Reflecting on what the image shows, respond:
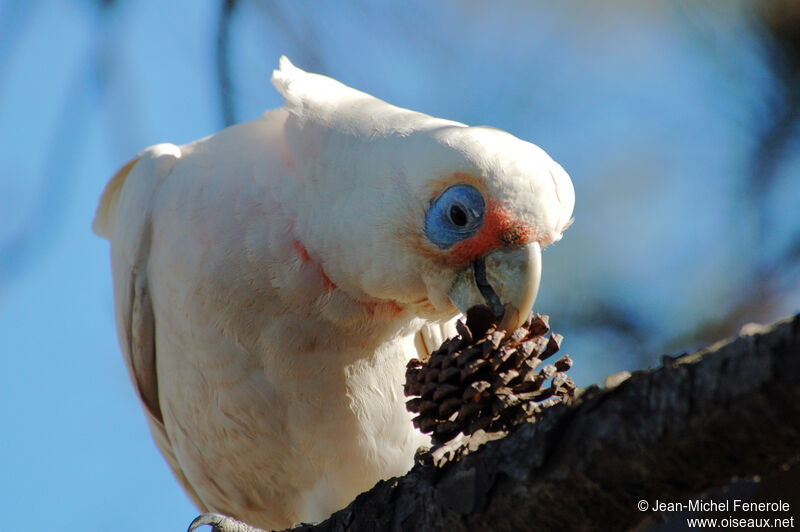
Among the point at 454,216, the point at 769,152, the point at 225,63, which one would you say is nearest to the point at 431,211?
the point at 454,216

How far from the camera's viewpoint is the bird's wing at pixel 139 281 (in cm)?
249

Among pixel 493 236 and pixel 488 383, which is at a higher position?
Answer: pixel 493 236

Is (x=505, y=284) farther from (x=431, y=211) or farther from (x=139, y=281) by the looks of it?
(x=139, y=281)

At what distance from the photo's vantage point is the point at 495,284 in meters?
1.78

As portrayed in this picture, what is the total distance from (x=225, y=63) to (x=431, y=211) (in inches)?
54.3

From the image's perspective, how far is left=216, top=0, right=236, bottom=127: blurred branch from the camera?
9.26 feet

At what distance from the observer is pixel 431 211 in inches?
70.6

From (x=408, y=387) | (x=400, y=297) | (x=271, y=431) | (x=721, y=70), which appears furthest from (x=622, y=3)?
(x=271, y=431)

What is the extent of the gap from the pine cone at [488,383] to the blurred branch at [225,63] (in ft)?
5.14

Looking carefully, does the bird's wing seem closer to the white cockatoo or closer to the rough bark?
the white cockatoo

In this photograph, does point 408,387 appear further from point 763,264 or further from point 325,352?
point 763,264

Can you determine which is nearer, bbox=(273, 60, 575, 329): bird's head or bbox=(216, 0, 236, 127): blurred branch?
bbox=(273, 60, 575, 329): bird's head

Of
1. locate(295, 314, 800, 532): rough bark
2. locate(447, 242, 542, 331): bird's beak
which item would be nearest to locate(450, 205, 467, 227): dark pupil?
locate(447, 242, 542, 331): bird's beak

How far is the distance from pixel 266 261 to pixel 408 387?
1.86 feet
